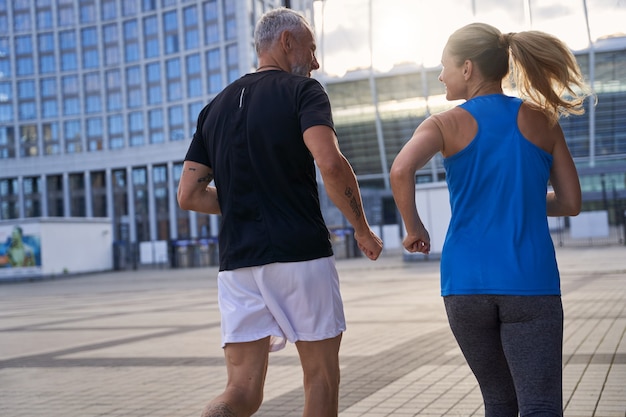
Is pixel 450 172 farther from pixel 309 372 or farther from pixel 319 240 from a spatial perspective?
pixel 309 372

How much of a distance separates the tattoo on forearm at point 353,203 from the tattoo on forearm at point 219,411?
81 cm

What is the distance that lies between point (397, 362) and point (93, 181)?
7628 cm

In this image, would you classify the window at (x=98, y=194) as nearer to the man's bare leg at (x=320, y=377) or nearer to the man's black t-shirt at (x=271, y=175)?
the man's black t-shirt at (x=271, y=175)

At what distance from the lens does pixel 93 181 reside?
8056cm

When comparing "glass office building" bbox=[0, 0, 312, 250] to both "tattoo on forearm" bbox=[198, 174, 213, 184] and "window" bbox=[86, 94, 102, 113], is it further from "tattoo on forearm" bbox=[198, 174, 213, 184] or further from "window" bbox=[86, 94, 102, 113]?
"tattoo on forearm" bbox=[198, 174, 213, 184]

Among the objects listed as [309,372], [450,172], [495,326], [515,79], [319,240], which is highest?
[515,79]

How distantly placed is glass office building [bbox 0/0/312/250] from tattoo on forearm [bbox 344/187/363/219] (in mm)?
71468

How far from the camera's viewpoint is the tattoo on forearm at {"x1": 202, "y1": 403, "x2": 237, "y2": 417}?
9.32 feet

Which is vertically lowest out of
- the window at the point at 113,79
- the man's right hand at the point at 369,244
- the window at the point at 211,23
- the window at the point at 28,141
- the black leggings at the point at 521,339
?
the black leggings at the point at 521,339

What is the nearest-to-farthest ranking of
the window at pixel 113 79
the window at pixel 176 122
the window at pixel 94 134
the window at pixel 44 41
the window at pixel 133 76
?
the window at pixel 176 122 → the window at pixel 133 76 → the window at pixel 113 79 → the window at pixel 94 134 → the window at pixel 44 41

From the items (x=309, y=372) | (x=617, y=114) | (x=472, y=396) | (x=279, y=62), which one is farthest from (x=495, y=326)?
(x=617, y=114)

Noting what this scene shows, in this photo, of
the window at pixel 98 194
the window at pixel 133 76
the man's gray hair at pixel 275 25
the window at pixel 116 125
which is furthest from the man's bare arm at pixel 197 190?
the window at pixel 98 194

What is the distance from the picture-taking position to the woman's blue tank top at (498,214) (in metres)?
2.52

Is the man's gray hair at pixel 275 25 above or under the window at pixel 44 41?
under
